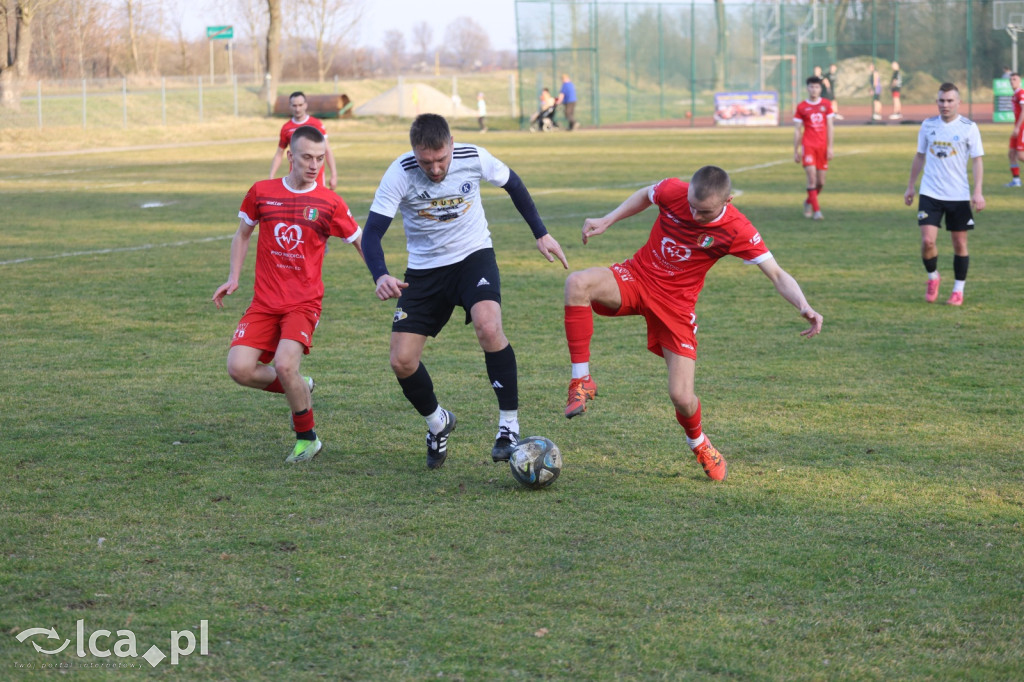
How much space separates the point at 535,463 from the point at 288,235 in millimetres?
1950

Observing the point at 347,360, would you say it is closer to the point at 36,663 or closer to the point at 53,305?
the point at 53,305

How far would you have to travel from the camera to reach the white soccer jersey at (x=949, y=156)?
1040cm

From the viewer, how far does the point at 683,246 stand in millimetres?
5785

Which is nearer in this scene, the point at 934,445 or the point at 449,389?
the point at 934,445

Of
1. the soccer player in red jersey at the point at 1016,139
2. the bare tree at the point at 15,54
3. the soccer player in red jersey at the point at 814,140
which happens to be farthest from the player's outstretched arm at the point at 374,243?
the bare tree at the point at 15,54

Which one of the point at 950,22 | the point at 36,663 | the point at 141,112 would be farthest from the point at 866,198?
the point at 141,112

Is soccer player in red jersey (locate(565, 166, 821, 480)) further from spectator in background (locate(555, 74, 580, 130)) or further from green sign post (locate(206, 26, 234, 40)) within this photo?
green sign post (locate(206, 26, 234, 40))

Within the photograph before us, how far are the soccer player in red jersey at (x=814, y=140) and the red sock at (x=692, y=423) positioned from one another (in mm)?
11759

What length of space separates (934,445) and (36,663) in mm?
4811

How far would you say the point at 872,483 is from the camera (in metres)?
5.53

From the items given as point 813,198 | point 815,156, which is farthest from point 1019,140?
point 813,198

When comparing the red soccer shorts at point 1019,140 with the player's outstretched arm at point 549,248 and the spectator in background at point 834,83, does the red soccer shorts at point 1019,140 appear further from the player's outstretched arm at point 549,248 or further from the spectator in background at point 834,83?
the spectator in background at point 834,83

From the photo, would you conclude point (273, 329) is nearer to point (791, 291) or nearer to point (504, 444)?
point (504, 444)

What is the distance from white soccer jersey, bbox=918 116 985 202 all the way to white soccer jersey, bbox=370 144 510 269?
623 centimetres
